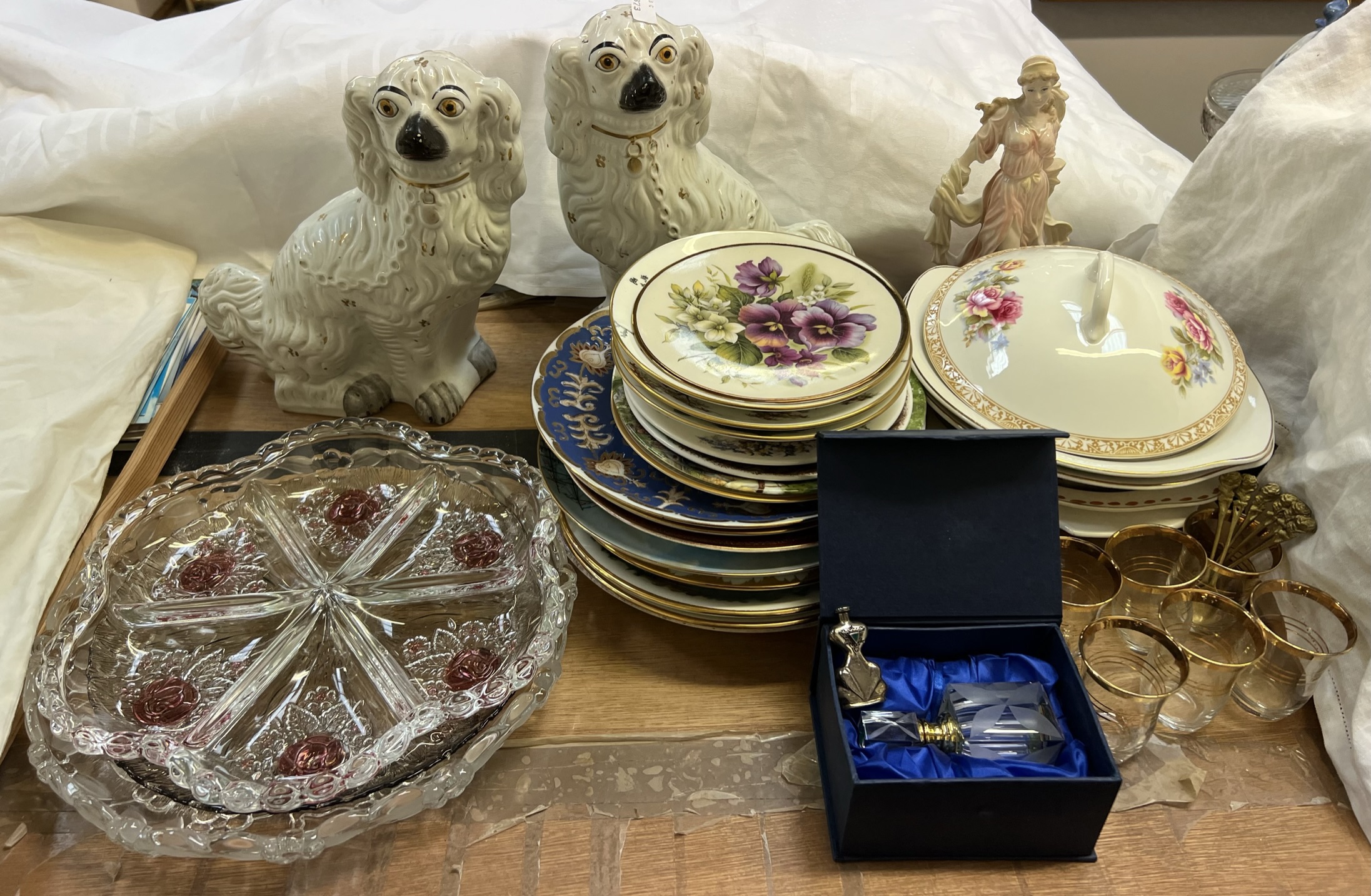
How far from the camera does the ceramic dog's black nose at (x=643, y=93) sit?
0.72m

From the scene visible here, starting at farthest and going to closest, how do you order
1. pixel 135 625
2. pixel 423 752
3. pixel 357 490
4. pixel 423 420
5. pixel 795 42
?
pixel 795 42
pixel 423 420
pixel 357 490
pixel 135 625
pixel 423 752

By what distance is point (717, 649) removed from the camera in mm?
725

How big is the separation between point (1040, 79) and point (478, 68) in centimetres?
62

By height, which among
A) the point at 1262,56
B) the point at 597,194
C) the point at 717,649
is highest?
the point at 597,194

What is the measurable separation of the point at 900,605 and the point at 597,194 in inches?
18.2

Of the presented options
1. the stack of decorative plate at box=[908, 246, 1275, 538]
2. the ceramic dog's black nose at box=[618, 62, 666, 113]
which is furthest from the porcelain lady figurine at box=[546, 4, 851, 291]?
the stack of decorative plate at box=[908, 246, 1275, 538]

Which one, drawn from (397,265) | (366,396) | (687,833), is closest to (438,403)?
(366,396)

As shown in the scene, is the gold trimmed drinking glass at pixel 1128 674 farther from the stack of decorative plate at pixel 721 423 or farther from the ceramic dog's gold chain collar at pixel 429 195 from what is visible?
the ceramic dog's gold chain collar at pixel 429 195

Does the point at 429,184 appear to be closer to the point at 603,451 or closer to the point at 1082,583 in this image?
the point at 603,451

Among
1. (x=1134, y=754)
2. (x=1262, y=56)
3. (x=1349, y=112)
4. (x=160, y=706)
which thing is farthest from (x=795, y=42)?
(x=1262, y=56)

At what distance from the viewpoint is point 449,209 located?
73 centimetres

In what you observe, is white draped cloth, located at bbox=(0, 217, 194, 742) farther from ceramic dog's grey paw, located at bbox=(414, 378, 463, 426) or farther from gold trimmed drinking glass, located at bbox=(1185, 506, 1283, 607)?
gold trimmed drinking glass, located at bbox=(1185, 506, 1283, 607)

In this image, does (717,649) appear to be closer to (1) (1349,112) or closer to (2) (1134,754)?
(2) (1134,754)

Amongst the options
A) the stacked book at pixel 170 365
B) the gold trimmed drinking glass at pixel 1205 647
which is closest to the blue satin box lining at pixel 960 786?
the gold trimmed drinking glass at pixel 1205 647
